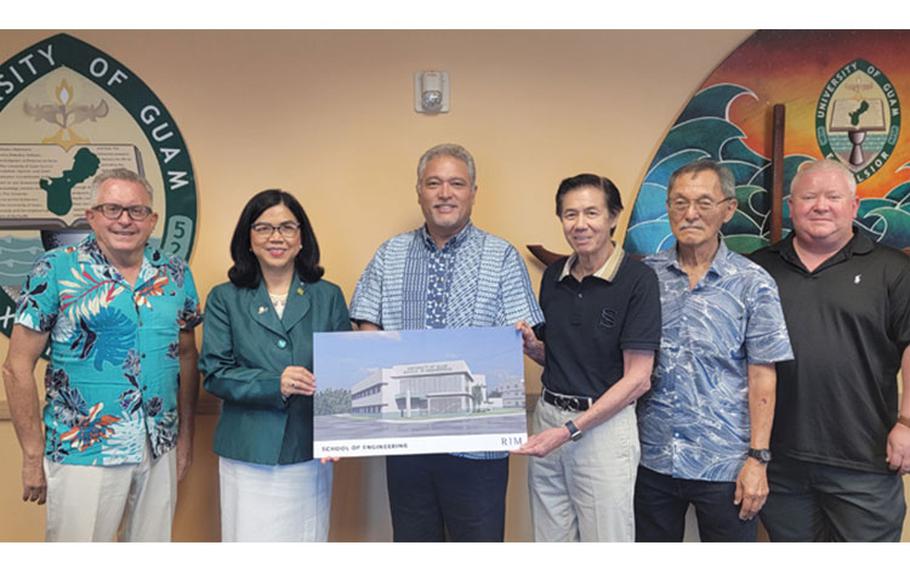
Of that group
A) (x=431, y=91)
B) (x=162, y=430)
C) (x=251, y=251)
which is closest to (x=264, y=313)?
(x=251, y=251)

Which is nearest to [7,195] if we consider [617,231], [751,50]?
[617,231]

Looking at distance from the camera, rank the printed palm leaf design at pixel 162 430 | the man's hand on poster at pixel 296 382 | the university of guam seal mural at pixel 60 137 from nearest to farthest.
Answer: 1. the man's hand on poster at pixel 296 382
2. the printed palm leaf design at pixel 162 430
3. the university of guam seal mural at pixel 60 137

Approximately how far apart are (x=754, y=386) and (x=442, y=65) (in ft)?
5.32

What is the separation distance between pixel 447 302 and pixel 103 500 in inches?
45.4

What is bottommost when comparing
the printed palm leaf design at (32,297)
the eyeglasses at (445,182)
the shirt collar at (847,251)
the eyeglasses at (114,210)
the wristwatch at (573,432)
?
the wristwatch at (573,432)

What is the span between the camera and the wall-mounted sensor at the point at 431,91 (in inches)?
95.3

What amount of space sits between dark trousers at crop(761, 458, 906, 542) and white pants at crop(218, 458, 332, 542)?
1.45 metres

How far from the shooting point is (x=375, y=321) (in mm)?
1950

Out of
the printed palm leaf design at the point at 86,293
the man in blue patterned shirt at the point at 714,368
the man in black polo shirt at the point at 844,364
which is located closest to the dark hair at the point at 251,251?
the printed palm leaf design at the point at 86,293

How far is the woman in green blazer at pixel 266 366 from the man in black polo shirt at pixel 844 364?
1.47 meters

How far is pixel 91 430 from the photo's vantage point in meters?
1.78

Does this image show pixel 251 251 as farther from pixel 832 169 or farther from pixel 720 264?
pixel 832 169

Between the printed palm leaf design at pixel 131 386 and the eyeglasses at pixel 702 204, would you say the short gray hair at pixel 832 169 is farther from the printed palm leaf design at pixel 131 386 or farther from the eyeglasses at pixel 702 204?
the printed palm leaf design at pixel 131 386

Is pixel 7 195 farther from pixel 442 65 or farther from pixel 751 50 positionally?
pixel 751 50
